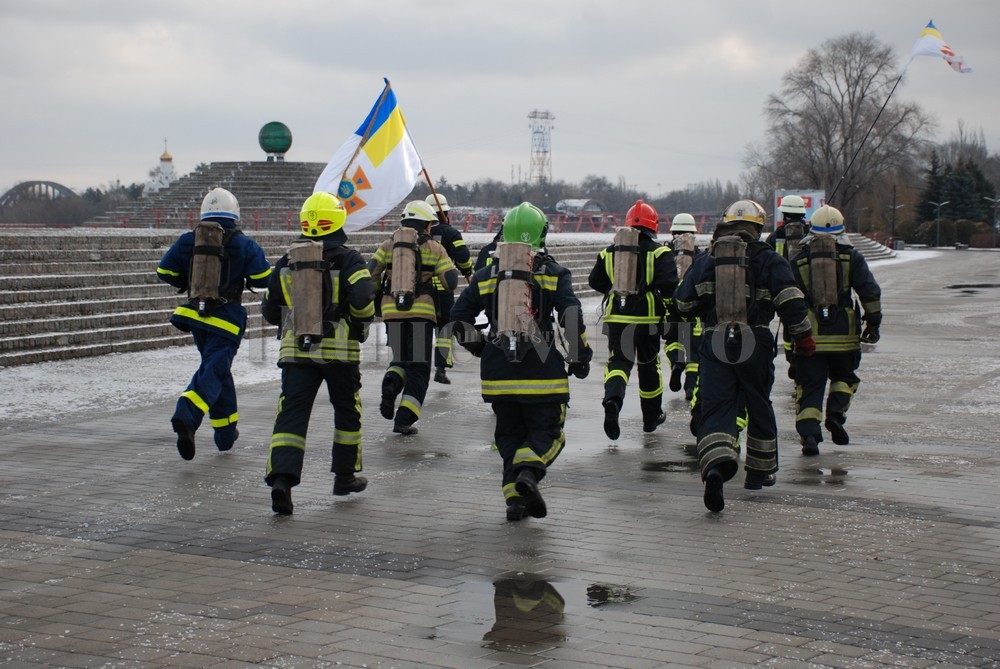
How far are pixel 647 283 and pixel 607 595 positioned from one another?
473 cm

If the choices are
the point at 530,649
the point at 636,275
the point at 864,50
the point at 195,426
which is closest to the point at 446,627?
the point at 530,649

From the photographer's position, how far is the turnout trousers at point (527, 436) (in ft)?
23.3

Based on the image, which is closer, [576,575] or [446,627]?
[446,627]

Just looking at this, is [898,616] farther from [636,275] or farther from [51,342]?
[51,342]

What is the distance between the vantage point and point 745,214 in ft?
26.0

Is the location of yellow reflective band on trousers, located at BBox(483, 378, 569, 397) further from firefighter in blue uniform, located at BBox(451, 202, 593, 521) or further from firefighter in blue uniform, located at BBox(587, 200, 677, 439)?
firefighter in blue uniform, located at BBox(587, 200, 677, 439)

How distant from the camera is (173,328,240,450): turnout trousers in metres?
8.97

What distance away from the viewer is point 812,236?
964cm

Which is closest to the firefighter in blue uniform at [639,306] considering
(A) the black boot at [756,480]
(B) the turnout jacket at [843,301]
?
(B) the turnout jacket at [843,301]

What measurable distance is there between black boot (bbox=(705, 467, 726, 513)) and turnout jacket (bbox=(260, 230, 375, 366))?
2.22 m

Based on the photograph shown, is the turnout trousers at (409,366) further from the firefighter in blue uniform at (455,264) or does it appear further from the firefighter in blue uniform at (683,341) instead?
the firefighter in blue uniform at (683,341)

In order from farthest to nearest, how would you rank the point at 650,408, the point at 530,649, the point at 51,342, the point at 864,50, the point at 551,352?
the point at 864,50
the point at 51,342
the point at 650,408
the point at 551,352
the point at 530,649

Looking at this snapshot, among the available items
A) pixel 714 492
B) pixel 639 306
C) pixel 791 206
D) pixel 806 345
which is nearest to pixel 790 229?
pixel 791 206

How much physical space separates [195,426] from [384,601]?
3724 mm
